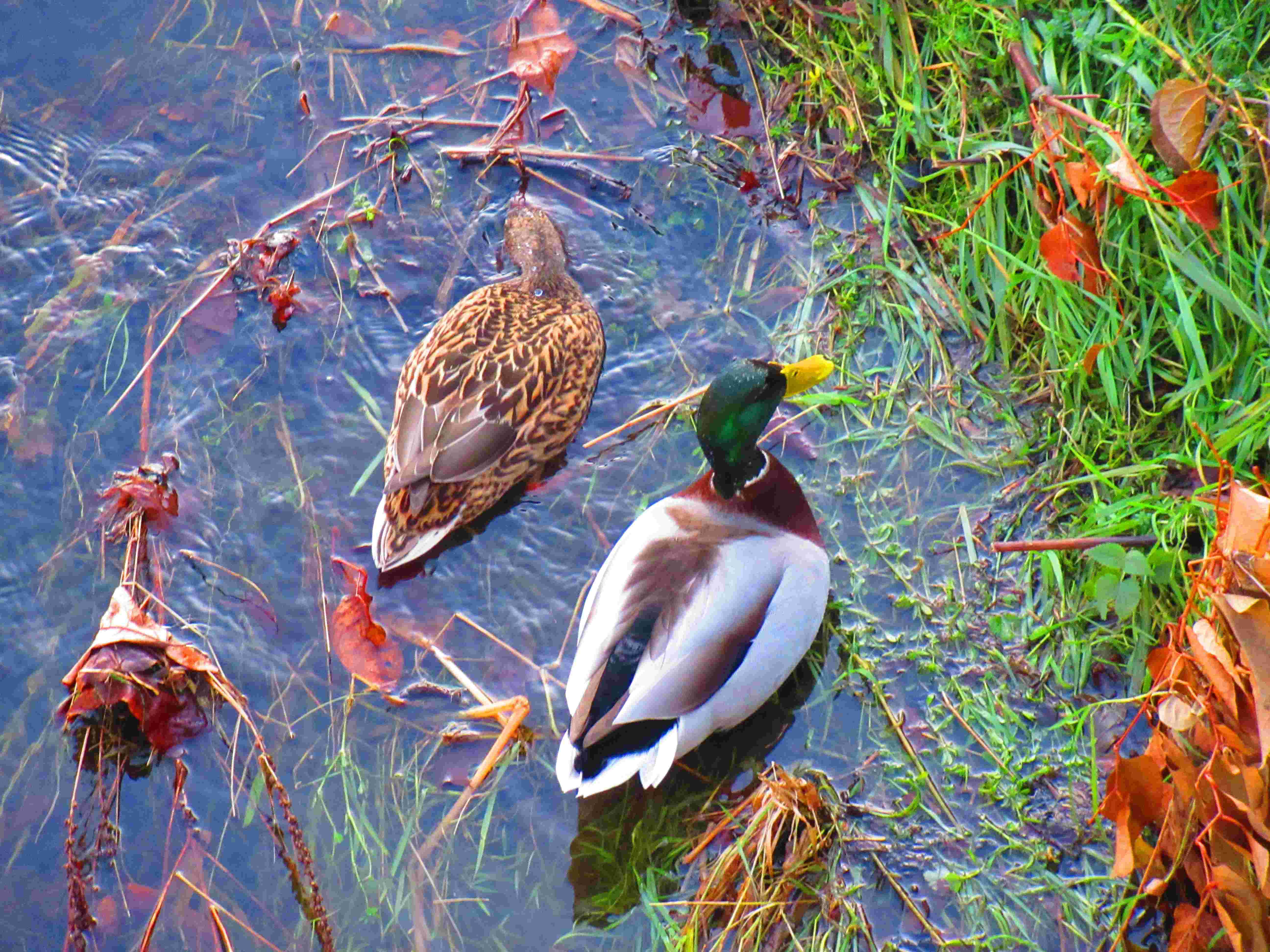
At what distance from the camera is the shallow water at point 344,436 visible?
3.50 meters

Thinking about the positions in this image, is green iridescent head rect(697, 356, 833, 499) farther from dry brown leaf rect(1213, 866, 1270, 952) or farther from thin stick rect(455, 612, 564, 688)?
dry brown leaf rect(1213, 866, 1270, 952)

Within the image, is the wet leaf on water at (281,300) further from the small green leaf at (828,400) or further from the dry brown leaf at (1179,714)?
the dry brown leaf at (1179,714)

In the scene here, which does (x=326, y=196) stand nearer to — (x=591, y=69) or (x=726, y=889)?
(x=591, y=69)

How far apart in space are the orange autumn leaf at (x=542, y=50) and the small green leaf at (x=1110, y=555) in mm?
2899

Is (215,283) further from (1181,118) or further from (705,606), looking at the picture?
(1181,118)

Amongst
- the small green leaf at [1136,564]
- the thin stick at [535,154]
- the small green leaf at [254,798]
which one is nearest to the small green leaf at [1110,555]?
the small green leaf at [1136,564]

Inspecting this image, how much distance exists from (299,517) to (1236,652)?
9.39 ft

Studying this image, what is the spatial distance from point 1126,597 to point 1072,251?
1.10 metres

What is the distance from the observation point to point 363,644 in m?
3.83

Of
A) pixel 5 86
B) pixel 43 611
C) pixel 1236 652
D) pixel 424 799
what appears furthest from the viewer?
pixel 5 86

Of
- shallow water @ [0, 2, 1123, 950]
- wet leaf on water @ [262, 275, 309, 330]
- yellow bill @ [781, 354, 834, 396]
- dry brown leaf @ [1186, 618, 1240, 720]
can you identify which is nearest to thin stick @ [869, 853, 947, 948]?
shallow water @ [0, 2, 1123, 950]

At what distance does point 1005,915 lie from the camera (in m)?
3.31

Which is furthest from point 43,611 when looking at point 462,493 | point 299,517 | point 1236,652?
point 1236,652

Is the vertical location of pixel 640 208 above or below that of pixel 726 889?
above
